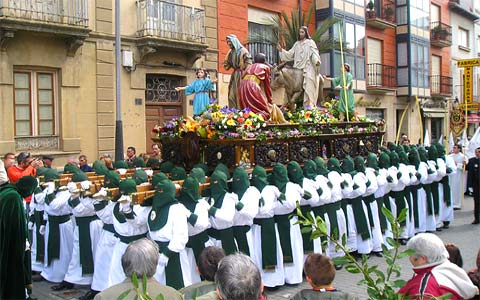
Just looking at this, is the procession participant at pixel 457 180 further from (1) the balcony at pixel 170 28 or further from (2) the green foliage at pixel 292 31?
(1) the balcony at pixel 170 28

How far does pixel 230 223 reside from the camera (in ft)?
21.0

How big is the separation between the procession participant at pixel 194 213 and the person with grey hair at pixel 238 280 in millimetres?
3204

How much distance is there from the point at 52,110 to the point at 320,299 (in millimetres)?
11804

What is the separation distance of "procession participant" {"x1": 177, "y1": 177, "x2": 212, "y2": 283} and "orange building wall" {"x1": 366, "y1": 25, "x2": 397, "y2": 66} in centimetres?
2156

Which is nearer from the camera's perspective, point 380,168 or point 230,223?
point 230,223

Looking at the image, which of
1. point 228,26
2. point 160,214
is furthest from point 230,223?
point 228,26

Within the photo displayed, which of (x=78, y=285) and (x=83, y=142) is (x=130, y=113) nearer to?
(x=83, y=142)

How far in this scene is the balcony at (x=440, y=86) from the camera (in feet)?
96.1

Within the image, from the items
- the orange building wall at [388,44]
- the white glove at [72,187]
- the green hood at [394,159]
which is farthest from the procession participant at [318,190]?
the orange building wall at [388,44]

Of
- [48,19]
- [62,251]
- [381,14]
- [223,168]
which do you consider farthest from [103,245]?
[381,14]

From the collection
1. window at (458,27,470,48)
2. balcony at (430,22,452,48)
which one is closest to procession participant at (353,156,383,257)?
balcony at (430,22,452,48)

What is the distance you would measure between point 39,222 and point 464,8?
30723 millimetres

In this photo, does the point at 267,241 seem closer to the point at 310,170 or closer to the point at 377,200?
the point at 310,170

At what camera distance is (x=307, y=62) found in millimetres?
9891
